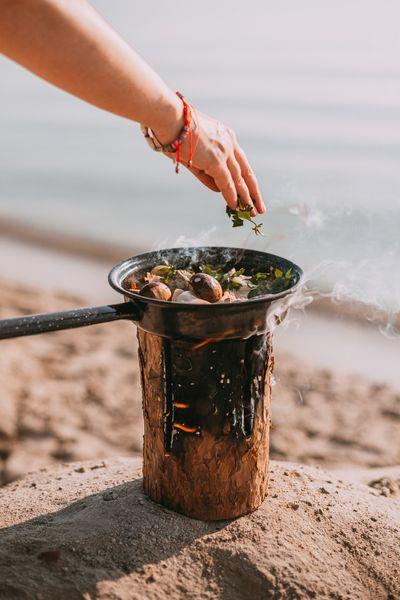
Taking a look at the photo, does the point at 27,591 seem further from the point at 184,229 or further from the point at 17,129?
the point at 17,129

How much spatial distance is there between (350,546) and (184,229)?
21.9 feet

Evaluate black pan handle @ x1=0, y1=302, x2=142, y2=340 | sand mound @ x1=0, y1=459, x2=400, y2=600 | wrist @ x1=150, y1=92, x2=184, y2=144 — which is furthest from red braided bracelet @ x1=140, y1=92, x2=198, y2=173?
sand mound @ x1=0, y1=459, x2=400, y2=600

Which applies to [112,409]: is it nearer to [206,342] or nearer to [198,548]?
[198,548]

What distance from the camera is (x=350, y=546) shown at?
2.42 m

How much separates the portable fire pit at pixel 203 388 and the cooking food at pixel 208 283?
42 mm

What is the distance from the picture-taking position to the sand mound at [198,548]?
2115 mm

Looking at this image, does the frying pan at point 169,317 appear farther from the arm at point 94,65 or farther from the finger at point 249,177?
the arm at point 94,65

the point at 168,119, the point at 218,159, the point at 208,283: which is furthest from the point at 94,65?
the point at 208,283

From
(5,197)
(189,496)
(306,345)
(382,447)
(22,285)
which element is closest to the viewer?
(189,496)

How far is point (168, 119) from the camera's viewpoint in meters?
1.99

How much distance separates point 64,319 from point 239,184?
0.76 m

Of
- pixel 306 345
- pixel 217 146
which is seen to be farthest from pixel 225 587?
pixel 306 345

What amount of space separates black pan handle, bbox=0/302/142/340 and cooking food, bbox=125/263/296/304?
3.6 inches

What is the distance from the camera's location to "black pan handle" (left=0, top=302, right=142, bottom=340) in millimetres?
1875
